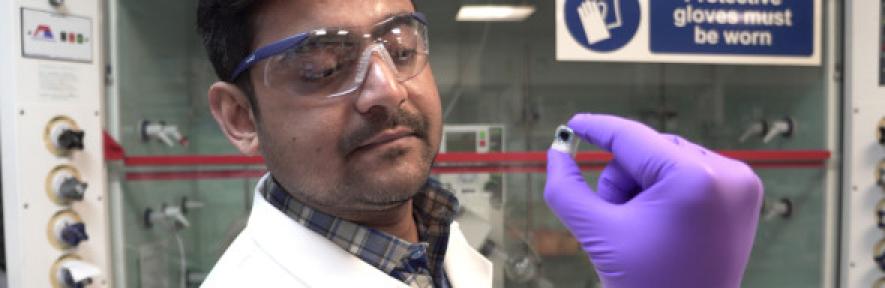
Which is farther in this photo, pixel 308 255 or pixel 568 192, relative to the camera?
pixel 568 192

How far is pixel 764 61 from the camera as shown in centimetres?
215

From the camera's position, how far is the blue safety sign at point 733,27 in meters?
2.09

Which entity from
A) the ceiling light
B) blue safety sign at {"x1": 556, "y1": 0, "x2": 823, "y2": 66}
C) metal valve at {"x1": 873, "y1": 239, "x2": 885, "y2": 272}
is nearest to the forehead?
blue safety sign at {"x1": 556, "y1": 0, "x2": 823, "y2": 66}

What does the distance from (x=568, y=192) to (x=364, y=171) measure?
439 millimetres

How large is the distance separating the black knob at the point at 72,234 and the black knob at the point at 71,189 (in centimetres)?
8

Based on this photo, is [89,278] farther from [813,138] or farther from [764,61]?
[813,138]

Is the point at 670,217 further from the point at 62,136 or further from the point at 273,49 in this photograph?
the point at 62,136

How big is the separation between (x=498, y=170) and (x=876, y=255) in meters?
1.46

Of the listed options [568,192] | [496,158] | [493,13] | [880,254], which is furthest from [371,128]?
[880,254]

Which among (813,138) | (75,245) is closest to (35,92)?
(75,245)

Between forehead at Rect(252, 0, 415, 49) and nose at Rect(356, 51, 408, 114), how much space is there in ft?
0.19

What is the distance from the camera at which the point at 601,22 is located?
205cm

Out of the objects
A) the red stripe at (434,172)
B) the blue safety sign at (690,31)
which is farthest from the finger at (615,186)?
the red stripe at (434,172)

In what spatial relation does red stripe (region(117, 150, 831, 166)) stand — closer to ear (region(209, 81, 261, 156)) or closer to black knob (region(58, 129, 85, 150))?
black knob (region(58, 129, 85, 150))
